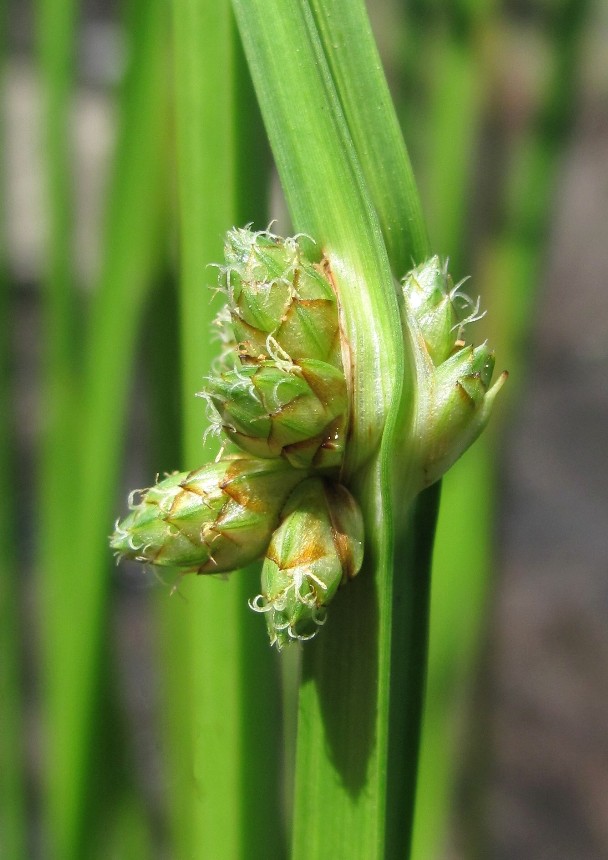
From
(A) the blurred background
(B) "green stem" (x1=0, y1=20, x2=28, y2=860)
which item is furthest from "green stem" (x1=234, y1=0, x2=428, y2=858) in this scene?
(B) "green stem" (x1=0, y1=20, x2=28, y2=860)

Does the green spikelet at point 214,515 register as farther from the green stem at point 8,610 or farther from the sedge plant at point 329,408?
the green stem at point 8,610

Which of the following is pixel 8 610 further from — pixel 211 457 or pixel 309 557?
pixel 309 557

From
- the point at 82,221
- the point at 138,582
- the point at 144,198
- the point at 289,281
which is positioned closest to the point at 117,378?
the point at 144,198

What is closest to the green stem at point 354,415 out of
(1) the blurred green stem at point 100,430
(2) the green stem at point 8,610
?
(1) the blurred green stem at point 100,430

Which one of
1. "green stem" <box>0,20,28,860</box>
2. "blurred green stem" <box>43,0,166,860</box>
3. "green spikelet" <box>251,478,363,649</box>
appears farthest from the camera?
"green stem" <box>0,20,28,860</box>

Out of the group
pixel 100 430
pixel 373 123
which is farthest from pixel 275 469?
pixel 100 430

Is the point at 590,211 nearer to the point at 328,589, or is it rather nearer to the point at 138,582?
the point at 138,582

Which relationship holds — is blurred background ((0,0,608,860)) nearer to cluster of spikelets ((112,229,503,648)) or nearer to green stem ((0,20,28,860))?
green stem ((0,20,28,860))
